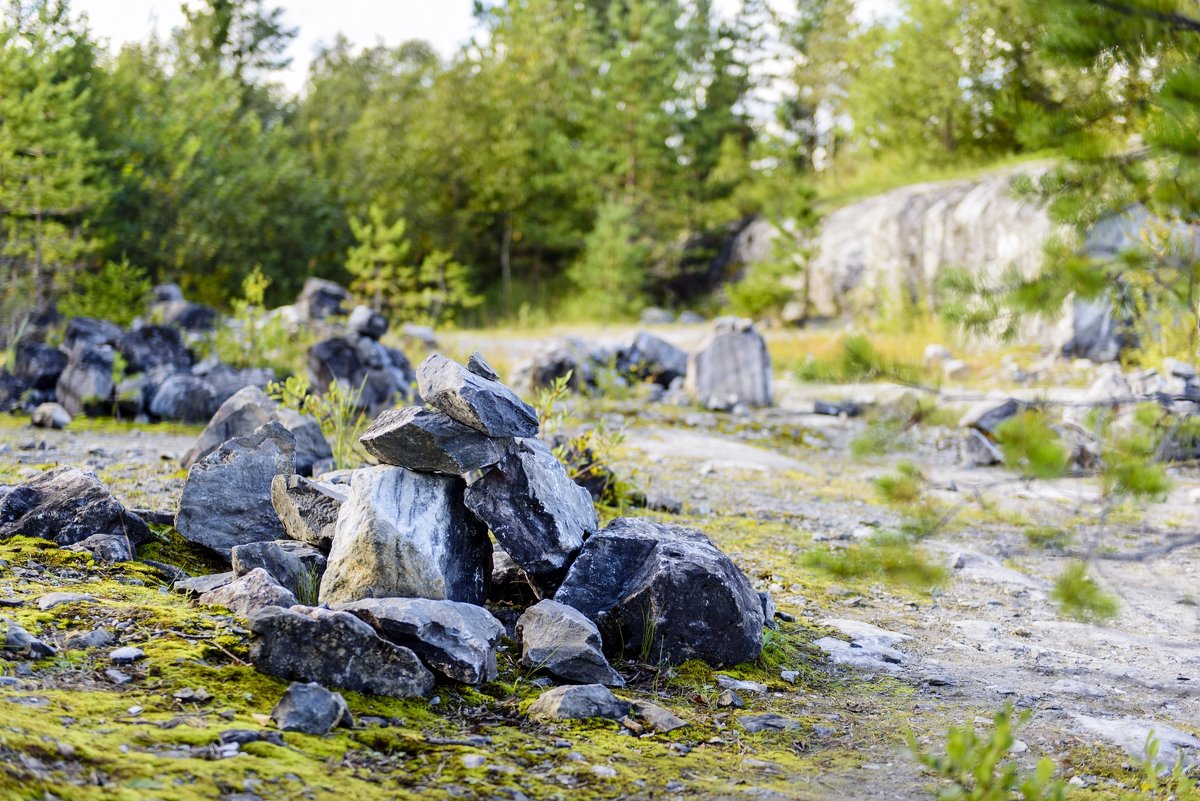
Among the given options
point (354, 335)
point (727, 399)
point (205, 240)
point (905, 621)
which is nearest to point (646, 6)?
point (205, 240)

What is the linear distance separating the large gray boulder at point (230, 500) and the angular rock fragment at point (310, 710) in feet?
4.84

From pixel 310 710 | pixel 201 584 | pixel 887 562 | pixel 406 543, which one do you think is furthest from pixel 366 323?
pixel 887 562

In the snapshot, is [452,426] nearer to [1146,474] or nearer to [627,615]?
[627,615]

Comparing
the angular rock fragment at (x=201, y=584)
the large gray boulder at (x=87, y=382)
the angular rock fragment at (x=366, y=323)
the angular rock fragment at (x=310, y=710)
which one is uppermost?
the angular rock fragment at (x=366, y=323)

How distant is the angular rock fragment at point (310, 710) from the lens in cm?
246

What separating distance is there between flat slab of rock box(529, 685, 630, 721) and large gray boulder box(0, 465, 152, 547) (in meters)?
1.88

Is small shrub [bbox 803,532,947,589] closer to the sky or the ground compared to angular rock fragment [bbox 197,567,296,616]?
closer to the sky

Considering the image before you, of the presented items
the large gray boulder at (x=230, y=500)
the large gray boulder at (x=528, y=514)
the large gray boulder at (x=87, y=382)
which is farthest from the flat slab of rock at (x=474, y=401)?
the large gray boulder at (x=87, y=382)

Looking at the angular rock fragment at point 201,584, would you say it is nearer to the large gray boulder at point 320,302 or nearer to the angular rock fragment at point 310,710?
the angular rock fragment at point 310,710

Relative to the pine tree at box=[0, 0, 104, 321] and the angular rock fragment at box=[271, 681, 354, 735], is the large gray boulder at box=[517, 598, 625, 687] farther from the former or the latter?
the pine tree at box=[0, 0, 104, 321]

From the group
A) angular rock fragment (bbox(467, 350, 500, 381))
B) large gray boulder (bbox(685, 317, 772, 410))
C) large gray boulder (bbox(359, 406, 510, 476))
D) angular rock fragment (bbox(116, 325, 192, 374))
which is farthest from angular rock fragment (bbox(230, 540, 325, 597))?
large gray boulder (bbox(685, 317, 772, 410))

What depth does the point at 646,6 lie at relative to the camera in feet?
74.8

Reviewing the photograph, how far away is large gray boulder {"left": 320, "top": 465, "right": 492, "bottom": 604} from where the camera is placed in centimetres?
318

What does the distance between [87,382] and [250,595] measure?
5927 mm
